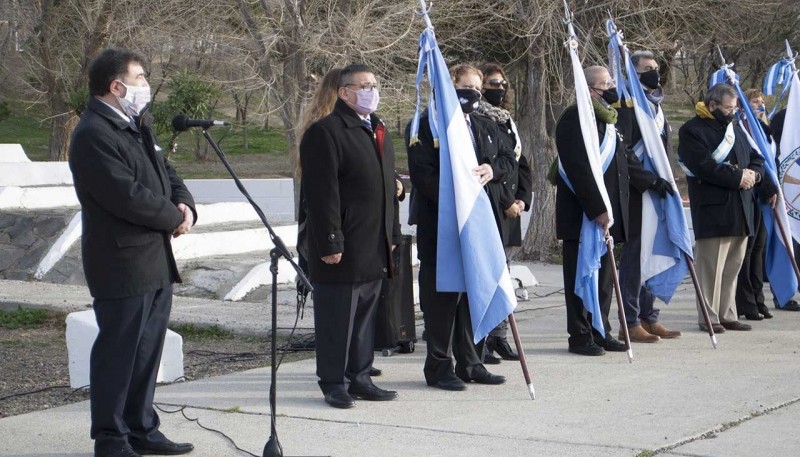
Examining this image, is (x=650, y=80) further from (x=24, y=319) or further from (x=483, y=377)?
(x=24, y=319)

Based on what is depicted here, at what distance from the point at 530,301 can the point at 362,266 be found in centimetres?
511

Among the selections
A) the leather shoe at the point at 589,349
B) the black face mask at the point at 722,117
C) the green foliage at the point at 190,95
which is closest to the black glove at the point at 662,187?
the black face mask at the point at 722,117

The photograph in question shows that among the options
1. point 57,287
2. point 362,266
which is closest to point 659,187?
point 362,266

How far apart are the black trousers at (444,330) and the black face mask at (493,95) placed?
145cm

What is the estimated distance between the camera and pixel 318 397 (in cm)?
671

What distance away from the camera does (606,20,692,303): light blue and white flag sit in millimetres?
8586

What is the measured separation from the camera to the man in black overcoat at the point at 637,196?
28.1ft

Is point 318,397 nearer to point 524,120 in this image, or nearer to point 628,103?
point 628,103

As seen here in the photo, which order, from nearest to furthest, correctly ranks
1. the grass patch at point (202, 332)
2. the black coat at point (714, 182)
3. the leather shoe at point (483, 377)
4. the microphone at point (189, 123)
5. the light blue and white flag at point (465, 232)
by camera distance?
1. the microphone at point (189, 123)
2. the light blue and white flag at point (465, 232)
3. the leather shoe at point (483, 377)
4. the black coat at point (714, 182)
5. the grass patch at point (202, 332)

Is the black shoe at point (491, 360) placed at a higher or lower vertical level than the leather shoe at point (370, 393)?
lower

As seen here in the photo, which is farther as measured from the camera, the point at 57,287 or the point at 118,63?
the point at 57,287

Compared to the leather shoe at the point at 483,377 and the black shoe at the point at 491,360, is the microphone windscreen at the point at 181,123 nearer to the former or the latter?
the leather shoe at the point at 483,377

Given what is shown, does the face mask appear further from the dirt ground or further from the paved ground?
the dirt ground

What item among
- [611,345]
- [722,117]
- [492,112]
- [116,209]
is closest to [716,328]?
[611,345]
